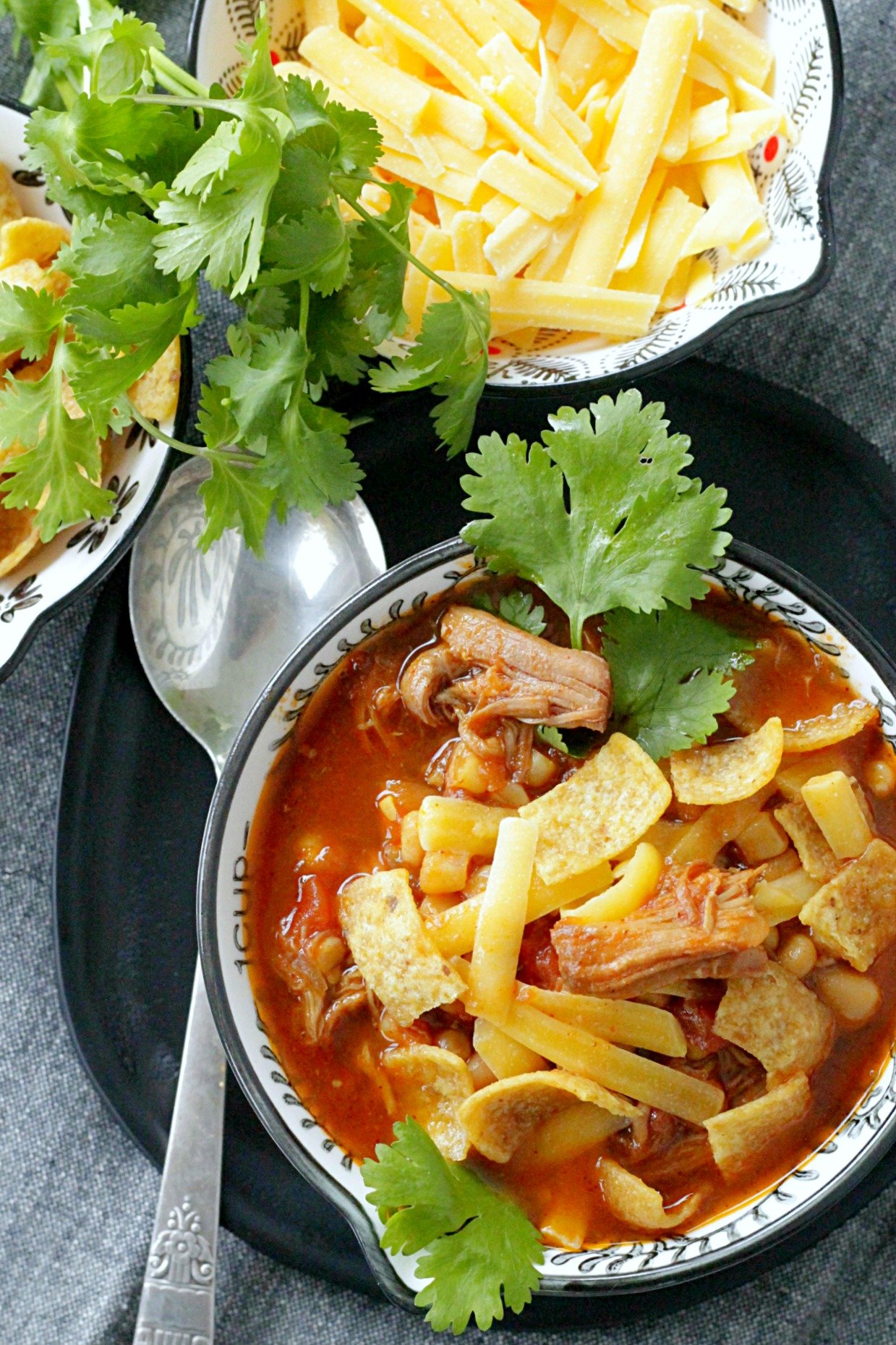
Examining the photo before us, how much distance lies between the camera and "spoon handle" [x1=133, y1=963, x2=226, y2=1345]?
2.71 m

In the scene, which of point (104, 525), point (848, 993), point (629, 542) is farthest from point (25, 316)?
point (848, 993)

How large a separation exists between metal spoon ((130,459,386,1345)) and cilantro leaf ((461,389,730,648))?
0.48 metres

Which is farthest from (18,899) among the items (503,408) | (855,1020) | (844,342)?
(844,342)

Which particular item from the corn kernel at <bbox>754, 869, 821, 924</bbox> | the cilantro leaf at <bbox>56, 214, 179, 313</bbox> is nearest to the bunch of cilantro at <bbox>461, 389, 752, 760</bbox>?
the corn kernel at <bbox>754, 869, 821, 924</bbox>

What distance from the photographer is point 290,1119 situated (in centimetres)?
243

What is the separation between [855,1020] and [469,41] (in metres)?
2.20

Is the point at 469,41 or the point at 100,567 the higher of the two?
the point at 469,41

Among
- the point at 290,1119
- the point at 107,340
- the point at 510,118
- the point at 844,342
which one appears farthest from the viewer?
the point at 844,342

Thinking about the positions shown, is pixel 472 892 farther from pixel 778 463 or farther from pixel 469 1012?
pixel 778 463

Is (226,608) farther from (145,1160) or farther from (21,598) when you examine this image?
(145,1160)

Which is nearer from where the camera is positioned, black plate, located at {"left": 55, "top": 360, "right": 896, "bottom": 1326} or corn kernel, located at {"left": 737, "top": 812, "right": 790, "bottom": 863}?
corn kernel, located at {"left": 737, "top": 812, "right": 790, "bottom": 863}

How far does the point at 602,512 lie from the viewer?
233 centimetres

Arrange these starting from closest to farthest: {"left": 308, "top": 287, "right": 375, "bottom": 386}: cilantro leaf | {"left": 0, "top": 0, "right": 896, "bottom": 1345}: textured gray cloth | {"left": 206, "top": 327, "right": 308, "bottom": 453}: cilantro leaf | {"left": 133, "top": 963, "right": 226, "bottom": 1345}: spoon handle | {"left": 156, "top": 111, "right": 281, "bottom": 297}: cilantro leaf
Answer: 1. {"left": 156, "top": 111, "right": 281, "bottom": 297}: cilantro leaf
2. {"left": 206, "top": 327, "right": 308, "bottom": 453}: cilantro leaf
3. {"left": 308, "top": 287, "right": 375, "bottom": 386}: cilantro leaf
4. {"left": 133, "top": 963, "right": 226, "bottom": 1345}: spoon handle
5. {"left": 0, "top": 0, "right": 896, "bottom": 1345}: textured gray cloth

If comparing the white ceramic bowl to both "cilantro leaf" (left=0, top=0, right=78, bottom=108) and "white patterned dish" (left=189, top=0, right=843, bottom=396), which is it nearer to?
"cilantro leaf" (left=0, top=0, right=78, bottom=108)
